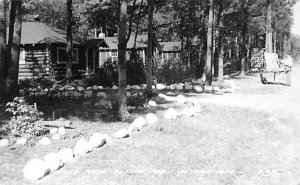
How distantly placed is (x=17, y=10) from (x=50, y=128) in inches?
243

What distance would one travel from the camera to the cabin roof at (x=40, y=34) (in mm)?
26828

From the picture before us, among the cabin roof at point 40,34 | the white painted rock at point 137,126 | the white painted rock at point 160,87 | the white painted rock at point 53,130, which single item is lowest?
the white painted rock at point 53,130

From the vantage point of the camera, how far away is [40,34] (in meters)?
27.7

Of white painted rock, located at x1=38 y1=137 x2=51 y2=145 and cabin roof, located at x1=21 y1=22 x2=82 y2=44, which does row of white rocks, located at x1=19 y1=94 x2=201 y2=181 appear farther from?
cabin roof, located at x1=21 y1=22 x2=82 y2=44

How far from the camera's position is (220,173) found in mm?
6223

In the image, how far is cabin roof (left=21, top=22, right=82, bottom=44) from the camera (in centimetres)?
2683

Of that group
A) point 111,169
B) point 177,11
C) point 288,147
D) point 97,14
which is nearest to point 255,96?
point 288,147

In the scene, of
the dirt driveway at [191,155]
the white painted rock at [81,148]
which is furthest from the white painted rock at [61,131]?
the white painted rock at [81,148]

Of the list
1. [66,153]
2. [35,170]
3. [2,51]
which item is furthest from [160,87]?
[35,170]

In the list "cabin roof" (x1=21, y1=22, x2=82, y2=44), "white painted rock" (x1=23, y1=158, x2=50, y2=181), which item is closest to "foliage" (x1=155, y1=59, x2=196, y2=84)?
"cabin roof" (x1=21, y1=22, x2=82, y2=44)

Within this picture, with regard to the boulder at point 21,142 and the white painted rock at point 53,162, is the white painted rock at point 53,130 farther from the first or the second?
the white painted rock at point 53,162

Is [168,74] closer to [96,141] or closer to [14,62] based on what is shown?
[14,62]

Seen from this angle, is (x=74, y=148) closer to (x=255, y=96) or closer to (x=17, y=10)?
Answer: (x=17, y=10)

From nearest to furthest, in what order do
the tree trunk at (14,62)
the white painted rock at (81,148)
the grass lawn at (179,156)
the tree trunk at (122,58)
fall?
1. the grass lawn at (179,156)
2. the white painted rock at (81,148)
3. the tree trunk at (122,58)
4. the tree trunk at (14,62)
